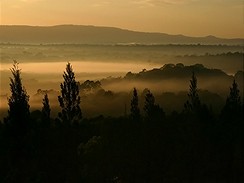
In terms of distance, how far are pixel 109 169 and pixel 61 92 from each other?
1397cm

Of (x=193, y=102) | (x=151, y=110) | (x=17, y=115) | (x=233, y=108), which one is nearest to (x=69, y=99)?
(x=17, y=115)

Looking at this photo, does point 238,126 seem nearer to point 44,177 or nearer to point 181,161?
point 181,161

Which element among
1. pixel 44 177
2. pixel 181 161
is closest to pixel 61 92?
pixel 44 177

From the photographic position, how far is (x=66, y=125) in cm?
5653

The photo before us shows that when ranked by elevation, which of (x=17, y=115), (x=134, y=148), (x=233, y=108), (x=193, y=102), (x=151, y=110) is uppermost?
(x=17, y=115)

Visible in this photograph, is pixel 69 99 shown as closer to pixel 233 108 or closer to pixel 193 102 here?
pixel 193 102

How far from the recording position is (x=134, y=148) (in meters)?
67.1

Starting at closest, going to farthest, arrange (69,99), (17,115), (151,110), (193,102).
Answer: (17,115) → (69,99) → (151,110) → (193,102)

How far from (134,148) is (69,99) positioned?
14.0 meters

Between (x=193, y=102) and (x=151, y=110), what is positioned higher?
(x=193, y=102)

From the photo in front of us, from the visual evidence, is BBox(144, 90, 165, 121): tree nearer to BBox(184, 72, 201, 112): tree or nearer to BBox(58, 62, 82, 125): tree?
BBox(184, 72, 201, 112): tree

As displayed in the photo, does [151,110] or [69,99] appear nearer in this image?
[69,99]

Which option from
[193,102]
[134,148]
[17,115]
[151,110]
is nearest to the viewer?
[17,115]

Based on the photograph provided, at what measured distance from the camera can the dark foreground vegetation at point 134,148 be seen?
179 feet
